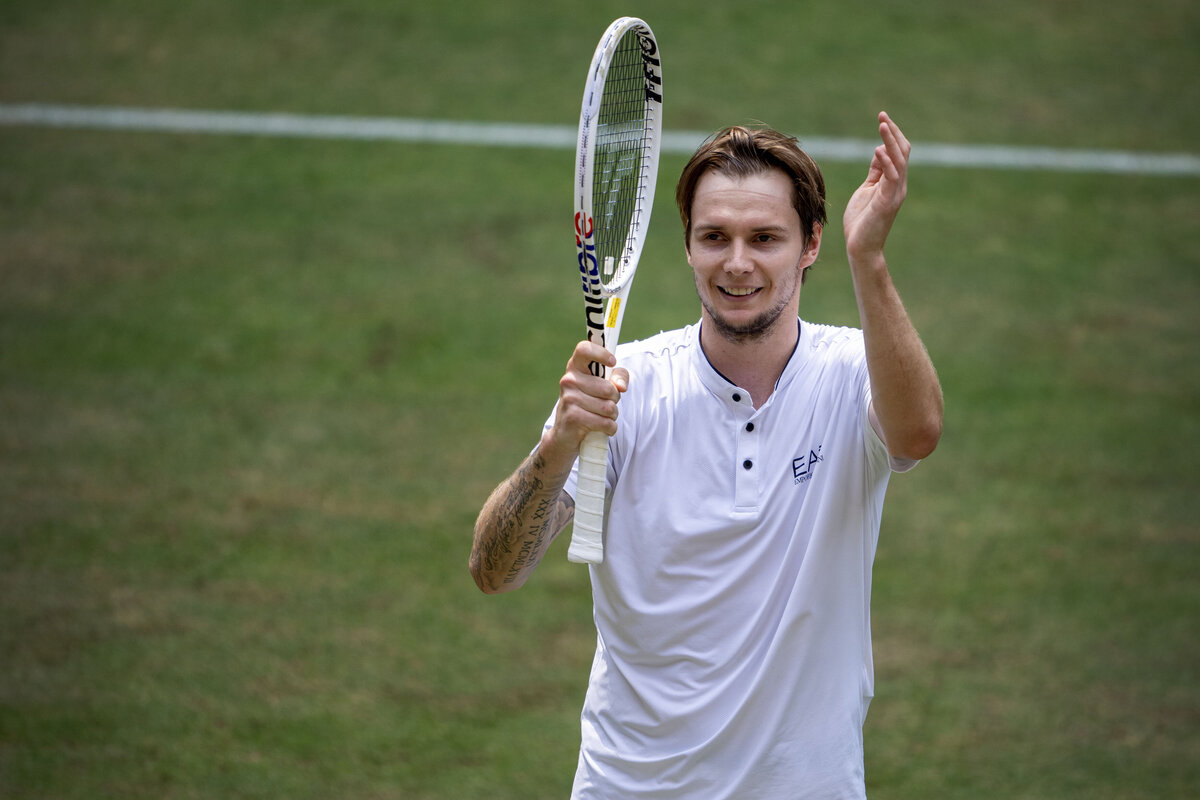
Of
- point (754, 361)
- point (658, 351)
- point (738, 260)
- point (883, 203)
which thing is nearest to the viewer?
point (883, 203)

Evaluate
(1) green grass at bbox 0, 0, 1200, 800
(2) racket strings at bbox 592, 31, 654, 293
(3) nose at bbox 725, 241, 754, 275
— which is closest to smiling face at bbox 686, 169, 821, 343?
(3) nose at bbox 725, 241, 754, 275

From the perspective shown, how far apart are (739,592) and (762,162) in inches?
47.1

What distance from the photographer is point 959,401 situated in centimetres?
911

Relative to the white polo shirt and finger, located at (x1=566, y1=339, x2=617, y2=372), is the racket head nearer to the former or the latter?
finger, located at (x1=566, y1=339, x2=617, y2=372)

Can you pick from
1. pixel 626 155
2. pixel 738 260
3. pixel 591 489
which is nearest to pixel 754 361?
pixel 738 260

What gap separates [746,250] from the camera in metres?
3.52

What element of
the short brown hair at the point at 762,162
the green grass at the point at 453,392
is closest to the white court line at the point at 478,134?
the green grass at the point at 453,392

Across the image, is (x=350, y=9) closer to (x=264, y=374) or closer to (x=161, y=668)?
(x=264, y=374)

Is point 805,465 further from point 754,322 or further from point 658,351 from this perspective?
point 658,351

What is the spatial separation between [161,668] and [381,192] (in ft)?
17.2

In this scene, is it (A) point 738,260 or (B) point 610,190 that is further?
(B) point 610,190

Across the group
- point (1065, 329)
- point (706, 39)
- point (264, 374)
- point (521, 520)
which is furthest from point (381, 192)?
point (521, 520)

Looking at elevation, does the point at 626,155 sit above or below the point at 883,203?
above

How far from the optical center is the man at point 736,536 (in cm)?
354
